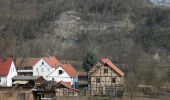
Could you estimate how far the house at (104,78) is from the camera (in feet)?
136

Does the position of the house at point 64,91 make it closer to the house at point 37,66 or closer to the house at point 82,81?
the house at point 82,81

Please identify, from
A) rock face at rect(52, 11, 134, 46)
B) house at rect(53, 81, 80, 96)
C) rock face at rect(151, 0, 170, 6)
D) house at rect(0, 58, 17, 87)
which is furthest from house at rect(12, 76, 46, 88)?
rock face at rect(151, 0, 170, 6)

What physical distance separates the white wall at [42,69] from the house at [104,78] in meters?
7.67

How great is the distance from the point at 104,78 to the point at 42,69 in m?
9.52

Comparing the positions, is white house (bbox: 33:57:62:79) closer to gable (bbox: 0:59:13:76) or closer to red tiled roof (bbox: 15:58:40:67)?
red tiled roof (bbox: 15:58:40:67)

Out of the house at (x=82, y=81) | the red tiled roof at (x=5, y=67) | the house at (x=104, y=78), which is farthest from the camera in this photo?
the house at (x=82, y=81)

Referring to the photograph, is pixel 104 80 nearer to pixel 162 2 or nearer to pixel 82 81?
pixel 82 81

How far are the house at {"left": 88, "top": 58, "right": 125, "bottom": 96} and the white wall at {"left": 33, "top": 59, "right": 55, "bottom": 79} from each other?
767cm

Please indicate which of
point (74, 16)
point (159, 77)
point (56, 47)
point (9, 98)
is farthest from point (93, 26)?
point (9, 98)

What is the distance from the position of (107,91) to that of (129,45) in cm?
3588

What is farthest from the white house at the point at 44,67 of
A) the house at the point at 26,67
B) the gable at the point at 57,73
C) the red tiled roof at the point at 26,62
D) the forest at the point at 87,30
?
the forest at the point at 87,30

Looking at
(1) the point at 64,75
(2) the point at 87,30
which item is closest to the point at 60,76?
(1) the point at 64,75

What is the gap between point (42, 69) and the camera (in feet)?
160

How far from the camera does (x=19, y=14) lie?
98688 mm
